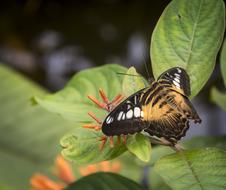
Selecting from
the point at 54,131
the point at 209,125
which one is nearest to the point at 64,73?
the point at 209,125

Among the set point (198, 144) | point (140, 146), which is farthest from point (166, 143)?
point (198, 144)

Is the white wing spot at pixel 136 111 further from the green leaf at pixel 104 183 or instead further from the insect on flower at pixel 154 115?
the green leaf at pixel 104 183

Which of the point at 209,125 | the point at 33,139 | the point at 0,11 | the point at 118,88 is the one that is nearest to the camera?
the point at 118,88

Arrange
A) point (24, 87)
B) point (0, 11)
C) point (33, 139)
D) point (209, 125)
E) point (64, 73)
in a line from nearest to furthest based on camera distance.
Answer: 1. point (33, 139)
2. point (24, 87)
3. point (209, 125)
4. point (64, 73)
5. point (0, 11)

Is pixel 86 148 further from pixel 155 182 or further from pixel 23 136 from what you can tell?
pixel 23 136

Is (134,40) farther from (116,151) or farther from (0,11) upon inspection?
(116,151)

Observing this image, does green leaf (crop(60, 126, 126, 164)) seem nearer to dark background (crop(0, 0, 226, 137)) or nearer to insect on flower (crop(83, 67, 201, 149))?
insect on flower (crop(83, 67, 201, 149))

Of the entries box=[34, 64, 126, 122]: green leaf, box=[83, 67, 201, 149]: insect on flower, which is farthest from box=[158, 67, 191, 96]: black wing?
box=[34, 64, 126, 122]: green leaf
